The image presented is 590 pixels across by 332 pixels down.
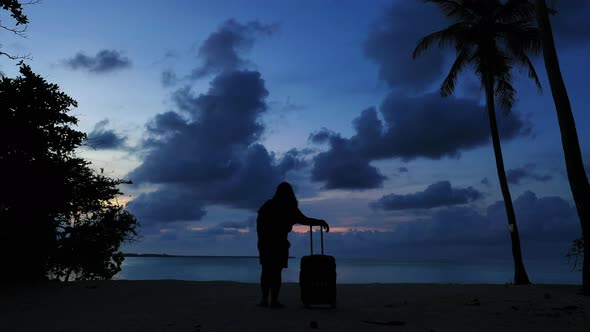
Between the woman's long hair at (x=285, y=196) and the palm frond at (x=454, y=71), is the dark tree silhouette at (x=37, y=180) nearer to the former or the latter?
the woman's long hair at (x=285, y=196)

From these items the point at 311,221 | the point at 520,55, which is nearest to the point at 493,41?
the point at 520,55

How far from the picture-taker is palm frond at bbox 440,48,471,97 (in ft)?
58.7

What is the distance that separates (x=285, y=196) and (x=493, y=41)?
13.3 meters

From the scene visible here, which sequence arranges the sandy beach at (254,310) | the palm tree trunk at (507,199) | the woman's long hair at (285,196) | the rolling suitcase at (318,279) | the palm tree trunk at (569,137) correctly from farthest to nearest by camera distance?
the palm tree trunk at (507,199), the palm tree trunk at (569,137), the woman's long hair at (285,196), the rolling suitcase at (318,279), the sandy beach at (254,310)

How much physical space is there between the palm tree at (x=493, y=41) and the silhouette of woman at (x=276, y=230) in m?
11.0

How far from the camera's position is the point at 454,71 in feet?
60.4

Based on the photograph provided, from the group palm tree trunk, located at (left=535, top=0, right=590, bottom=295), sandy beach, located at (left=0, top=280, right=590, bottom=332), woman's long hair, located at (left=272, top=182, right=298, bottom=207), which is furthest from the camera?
palm tree trunk, located at (left=535, top=0, right=590, bottom=295)

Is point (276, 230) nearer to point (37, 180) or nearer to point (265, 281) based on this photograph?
point (265, 281)

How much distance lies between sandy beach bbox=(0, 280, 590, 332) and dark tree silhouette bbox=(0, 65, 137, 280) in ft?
4.81

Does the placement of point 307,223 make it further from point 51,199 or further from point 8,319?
point 51,199

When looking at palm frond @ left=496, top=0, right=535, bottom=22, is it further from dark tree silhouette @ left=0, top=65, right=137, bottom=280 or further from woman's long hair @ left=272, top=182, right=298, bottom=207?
dark tree silhouette @ left=0, top=65, right=137, bottom=280

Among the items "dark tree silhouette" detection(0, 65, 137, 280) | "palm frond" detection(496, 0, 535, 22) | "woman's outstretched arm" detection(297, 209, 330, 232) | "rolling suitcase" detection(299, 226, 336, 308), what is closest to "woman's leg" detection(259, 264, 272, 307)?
"rolling suitcase" detection(299, 226, 336, 308)

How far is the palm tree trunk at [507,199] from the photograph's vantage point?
1588 centimetres

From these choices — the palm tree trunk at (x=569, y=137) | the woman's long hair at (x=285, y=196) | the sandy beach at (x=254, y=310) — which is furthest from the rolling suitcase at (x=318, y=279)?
the palm tree trunk at (x=569, y=137)
